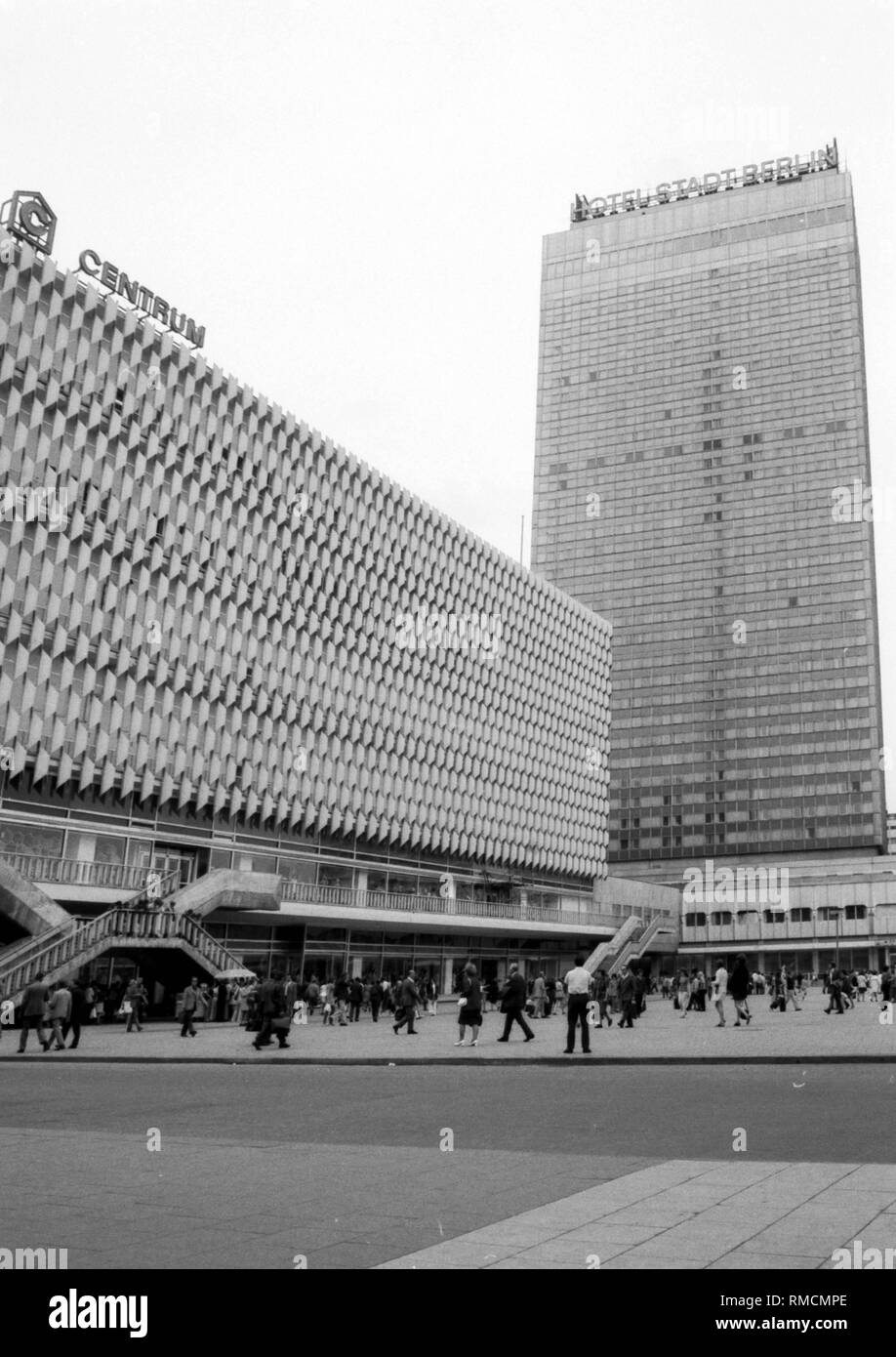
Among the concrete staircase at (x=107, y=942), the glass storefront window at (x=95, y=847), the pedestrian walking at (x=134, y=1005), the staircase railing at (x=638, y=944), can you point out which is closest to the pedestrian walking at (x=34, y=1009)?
the pedestrian walking at (x=134, y=1005)

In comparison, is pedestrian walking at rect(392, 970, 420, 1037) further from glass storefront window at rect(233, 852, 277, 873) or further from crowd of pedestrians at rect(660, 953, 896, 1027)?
glass storefront window at rect(233, 852, 277, 873)

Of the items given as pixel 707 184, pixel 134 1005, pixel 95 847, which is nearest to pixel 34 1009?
pixel 134 1005

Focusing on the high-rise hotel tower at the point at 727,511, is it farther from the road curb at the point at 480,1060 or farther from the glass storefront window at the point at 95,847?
the road curb at the point at 480,1060

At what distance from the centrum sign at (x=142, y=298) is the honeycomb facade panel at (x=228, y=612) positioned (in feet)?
4.28

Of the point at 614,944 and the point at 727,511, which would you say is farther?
the point at 727,511

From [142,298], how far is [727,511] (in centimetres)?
10842

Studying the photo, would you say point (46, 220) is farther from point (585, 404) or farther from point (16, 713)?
point (585, 404)

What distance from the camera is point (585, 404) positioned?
543 feet

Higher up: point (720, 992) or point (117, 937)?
point (117, 937)

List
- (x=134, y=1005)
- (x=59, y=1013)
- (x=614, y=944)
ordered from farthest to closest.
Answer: (x=614, y=944) → (x=134, y=1005) → (x=59, y=1013)

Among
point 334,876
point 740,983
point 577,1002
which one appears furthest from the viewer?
point 334,876

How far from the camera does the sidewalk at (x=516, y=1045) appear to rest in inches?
767

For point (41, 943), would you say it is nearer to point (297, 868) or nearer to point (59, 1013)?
point (59, 1013)

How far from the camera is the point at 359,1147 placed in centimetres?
1016
